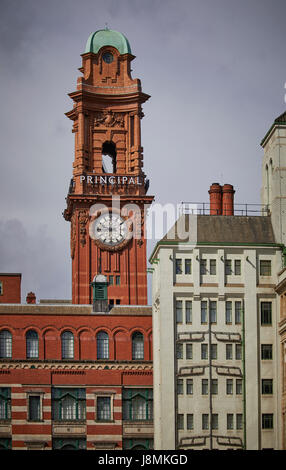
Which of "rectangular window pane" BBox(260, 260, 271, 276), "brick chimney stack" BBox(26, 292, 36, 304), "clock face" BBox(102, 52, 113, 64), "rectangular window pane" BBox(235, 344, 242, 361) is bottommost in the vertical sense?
"rectangular window pane" BBox(235, 344, 242, 361)

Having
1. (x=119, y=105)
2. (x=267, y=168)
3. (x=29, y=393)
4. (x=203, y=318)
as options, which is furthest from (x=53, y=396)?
(x=119, y=105)

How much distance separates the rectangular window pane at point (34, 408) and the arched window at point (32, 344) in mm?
3925

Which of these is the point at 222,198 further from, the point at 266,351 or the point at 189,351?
the point at 266,351

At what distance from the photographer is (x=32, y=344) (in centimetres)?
14112

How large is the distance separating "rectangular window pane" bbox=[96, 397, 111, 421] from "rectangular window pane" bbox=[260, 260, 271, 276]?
63.4 ft

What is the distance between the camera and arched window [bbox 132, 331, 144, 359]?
465 ft

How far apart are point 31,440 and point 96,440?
5707mm

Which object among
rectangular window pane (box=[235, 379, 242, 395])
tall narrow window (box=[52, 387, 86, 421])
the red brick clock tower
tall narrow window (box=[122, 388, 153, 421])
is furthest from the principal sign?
rectangular window pane (box=[235, 379, 242, 395])

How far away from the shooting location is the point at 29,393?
139250 mm

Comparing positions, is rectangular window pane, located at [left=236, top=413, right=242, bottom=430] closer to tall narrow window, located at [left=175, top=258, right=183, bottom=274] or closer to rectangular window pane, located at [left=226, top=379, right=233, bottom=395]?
rectangular window pane, located at [left=226, top=379, right=233, bottom=395]

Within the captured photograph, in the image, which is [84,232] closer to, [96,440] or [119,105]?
[119,105]

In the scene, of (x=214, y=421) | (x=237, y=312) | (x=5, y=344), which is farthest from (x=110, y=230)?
(x=214, y=421)

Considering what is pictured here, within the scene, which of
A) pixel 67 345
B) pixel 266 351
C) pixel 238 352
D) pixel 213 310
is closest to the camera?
pixel 266 351

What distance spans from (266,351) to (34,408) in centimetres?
2265
